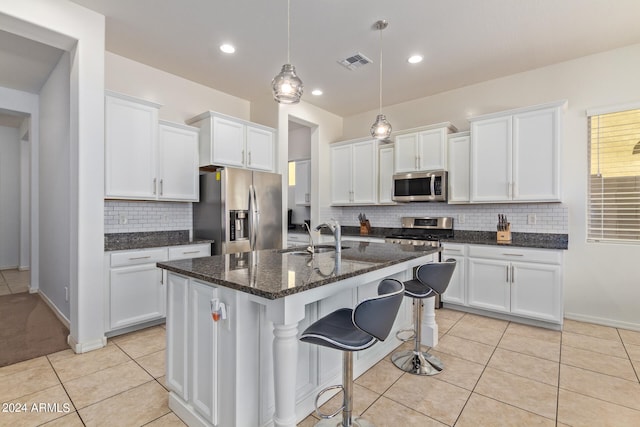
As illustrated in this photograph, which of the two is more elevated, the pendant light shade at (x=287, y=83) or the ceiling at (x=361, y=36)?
the ceiling at (x=361, y=36)

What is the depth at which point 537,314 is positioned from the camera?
335cm

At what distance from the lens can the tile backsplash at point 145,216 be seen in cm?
352

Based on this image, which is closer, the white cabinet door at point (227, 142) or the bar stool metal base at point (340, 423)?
the bar stool metal base at point (340, 423)

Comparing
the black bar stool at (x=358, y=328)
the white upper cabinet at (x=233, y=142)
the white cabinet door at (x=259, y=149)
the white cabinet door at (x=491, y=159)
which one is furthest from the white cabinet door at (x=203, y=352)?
the white cabinet door at (x=491, y=159)

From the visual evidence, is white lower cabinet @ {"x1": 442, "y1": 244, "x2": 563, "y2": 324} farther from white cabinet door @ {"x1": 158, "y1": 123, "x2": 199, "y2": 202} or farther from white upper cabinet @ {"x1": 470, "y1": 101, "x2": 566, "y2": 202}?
white cabinet door @ {"x1": 158, "y1": 123, "x2": 199, "y2": 202}

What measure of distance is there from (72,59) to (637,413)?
4.96m

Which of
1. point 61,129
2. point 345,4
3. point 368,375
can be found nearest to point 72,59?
point 61,129

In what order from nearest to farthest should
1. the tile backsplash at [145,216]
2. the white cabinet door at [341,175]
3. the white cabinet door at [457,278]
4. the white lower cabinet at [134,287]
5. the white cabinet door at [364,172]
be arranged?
the white lower cabinet at [134,287] → the tile backsplash at [145,216] → the white cabinet door at [457,278] → the white cabinet door at [364,172] → the white cabinet door at [341,175]

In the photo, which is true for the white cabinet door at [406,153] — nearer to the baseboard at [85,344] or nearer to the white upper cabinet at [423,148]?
the white upper cabinet at [423,148]

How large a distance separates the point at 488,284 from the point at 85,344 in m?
4.13

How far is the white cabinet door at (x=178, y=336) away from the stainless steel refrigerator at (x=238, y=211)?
1.81 meters

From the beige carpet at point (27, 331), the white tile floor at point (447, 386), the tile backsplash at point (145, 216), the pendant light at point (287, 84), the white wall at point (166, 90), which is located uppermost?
the white wall at point (166, 90)

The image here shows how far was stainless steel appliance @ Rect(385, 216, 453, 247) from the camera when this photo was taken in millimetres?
4207

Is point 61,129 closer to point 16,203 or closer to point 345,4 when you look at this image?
point 345,4
